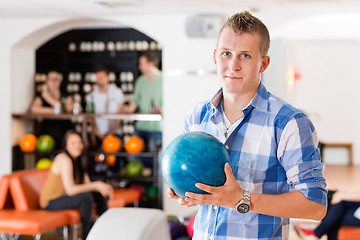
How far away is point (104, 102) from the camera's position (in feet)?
25.2

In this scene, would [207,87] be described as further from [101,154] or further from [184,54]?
[101,154]

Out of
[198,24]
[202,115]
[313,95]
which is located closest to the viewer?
[202,115]

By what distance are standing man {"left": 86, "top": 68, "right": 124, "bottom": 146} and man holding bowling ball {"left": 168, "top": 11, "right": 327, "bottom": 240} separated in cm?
601

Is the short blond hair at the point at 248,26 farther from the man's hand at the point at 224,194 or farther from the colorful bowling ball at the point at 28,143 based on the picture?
the colorful bowling ball at the point at 28,143

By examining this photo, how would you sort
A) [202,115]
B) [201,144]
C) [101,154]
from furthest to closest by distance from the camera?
[101,154] < [202,115] < [201,144]

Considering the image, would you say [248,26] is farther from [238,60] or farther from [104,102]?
[104,102]

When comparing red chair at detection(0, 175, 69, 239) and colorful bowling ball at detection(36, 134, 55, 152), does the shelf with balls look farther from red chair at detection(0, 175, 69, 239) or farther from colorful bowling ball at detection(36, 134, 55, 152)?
red chair at detection(0, 175, 69, 239)

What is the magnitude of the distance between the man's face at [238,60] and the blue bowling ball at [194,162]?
17cm

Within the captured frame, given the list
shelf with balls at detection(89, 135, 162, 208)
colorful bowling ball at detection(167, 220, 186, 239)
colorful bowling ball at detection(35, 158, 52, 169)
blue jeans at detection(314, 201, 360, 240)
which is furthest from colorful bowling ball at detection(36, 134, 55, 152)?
blue jeans at detection(314, 201, 360, 240)

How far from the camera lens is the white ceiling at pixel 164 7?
600 cm

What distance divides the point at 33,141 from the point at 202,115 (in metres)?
5.96

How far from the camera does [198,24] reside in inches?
262

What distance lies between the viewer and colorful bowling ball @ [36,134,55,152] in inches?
291

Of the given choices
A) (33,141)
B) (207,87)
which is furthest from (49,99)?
(207,87)
